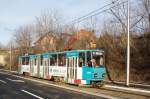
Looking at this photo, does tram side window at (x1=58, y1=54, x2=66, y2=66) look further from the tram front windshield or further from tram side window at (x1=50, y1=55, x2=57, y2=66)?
the tram front windshield

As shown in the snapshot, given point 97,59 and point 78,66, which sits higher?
point 97,59

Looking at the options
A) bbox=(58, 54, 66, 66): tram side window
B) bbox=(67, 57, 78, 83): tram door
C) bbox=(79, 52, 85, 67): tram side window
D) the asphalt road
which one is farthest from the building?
the asphalt road

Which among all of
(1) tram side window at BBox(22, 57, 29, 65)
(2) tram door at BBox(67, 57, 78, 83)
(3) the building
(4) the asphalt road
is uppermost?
(3) the building

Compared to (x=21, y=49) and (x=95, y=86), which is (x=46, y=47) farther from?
(x=95, y=86)

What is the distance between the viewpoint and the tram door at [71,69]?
29.2 metres

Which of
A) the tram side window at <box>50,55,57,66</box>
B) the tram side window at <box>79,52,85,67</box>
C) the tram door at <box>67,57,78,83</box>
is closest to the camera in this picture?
the tram side window at <box>79,52,85,67</box>

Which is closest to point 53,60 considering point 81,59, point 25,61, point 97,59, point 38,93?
point 81,59

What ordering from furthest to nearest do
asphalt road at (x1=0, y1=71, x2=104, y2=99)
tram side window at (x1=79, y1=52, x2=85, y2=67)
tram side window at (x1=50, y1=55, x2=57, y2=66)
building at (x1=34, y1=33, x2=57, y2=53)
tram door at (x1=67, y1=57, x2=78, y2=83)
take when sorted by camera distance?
building at (x1=34, y1=33, x2=57, y2=53), tram side window at (x1=50, y1=55, x2=57, y2=66), tram door at (x1=67, y1=57, x2=78, y2=83), tram side window at (x1=79, y1=52, x2=85, y2=67), asphalt road at (x1=0, y1=71, x2=104, y2=99)

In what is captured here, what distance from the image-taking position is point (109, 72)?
1897 inches

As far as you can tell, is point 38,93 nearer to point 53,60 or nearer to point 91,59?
A: point 91,59

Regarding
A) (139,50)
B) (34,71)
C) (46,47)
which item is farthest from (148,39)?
(46,47)

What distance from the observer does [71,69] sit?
98.3 ft

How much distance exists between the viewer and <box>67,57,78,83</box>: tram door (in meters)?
29.2

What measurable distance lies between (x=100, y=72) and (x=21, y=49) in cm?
6760
